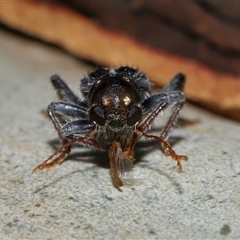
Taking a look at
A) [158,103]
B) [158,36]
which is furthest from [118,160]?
[158,36]

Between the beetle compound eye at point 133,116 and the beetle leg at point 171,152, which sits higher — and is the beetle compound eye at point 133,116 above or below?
above

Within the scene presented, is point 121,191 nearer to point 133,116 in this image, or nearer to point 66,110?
point 133,116

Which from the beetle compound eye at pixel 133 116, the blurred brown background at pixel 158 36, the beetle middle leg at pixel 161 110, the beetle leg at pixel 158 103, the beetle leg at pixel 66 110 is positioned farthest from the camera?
the blurred brown background at pixel 158 36

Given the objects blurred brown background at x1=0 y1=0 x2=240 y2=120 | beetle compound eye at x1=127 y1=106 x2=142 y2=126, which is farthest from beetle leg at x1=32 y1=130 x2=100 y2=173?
blurred brown background at x1=0 y1=0 x2=240 y2=120

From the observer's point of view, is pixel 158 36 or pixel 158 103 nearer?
pixel 158 103

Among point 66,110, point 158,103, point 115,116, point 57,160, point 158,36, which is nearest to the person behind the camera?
point 115,116

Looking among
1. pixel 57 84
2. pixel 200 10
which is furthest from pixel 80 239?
pixel 200 10

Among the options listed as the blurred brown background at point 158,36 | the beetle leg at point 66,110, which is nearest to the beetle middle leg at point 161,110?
the beetle leg at point 66,110

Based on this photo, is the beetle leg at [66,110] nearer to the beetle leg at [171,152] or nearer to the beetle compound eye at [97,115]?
the beetle compound eye at [97,115]
